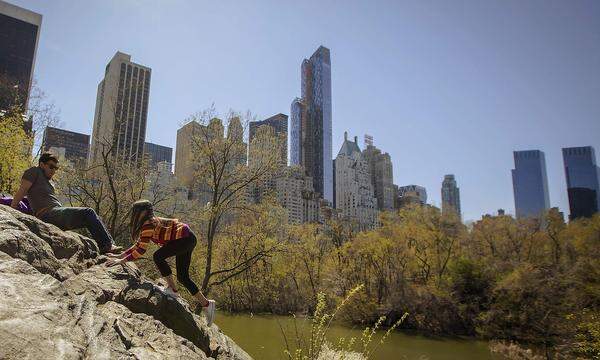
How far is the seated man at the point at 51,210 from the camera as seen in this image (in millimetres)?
5656

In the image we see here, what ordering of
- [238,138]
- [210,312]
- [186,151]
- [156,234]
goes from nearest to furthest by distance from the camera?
[156,234] < [210,312] < [238,138] < [186,151]

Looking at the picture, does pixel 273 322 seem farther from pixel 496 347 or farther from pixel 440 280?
pixel 496 347

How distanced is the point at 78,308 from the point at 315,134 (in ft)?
611

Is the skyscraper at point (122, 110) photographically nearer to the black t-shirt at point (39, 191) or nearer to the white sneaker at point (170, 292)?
the black t-shirt at point (39, 191)

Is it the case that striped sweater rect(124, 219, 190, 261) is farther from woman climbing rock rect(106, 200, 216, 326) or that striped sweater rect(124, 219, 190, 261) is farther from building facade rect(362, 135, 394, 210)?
building facade rect(362, 135, 394, 210)

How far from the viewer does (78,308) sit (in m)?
3.62

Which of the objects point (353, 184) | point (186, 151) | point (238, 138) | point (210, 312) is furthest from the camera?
point (353, 184)

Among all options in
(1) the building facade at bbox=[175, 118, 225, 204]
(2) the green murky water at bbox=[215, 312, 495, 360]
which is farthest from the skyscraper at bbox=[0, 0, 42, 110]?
(2) the green murky water at bbox=[215, 312, 495, 360]

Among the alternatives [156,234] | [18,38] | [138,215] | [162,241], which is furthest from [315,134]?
[138,215]

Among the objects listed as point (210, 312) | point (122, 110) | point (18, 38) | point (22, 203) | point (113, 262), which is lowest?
point (210, 312)

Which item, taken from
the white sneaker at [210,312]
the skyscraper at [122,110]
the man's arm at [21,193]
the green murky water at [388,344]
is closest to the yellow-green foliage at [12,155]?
the skyscraper at [122,110]

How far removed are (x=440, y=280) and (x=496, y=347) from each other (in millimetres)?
10981

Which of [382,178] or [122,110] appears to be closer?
[122,110]

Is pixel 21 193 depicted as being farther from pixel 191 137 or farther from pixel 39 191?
pixel 191 137
